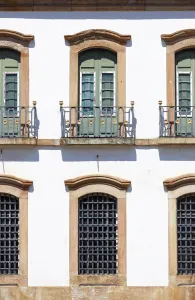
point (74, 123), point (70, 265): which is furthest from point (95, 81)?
point (70, 265)

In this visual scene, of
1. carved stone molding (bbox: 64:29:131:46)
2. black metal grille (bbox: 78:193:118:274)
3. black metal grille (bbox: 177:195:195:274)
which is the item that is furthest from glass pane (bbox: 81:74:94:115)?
Result: black metal grille (bbox: 177:195:195:274)

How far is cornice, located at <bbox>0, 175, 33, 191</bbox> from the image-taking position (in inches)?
1023

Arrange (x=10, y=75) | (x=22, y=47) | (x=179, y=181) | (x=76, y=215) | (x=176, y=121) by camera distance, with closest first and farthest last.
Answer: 1. (x=179, y=181)
2. (x=76, y=215)
3. (x=176, y=121)
4. (x=22, y=47)
5. (x=10, y=75)

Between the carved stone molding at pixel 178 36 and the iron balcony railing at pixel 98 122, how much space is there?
1806 mm

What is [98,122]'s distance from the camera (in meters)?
26.3

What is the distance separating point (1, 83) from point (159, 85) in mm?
3985

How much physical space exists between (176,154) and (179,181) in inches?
27.6

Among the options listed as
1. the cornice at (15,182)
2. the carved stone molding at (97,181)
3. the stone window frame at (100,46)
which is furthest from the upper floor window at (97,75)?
the cornice at (15,182)

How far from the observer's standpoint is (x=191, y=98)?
26.5 metres

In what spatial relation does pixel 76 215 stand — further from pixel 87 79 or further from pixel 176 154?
pixel 87 79

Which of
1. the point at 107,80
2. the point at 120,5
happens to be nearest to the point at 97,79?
the point at 107,80

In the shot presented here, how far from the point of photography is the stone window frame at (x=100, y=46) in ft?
86.3

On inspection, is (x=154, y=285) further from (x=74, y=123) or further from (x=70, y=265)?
(x=74, y=123)

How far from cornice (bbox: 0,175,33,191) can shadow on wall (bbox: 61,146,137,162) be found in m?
1.10
